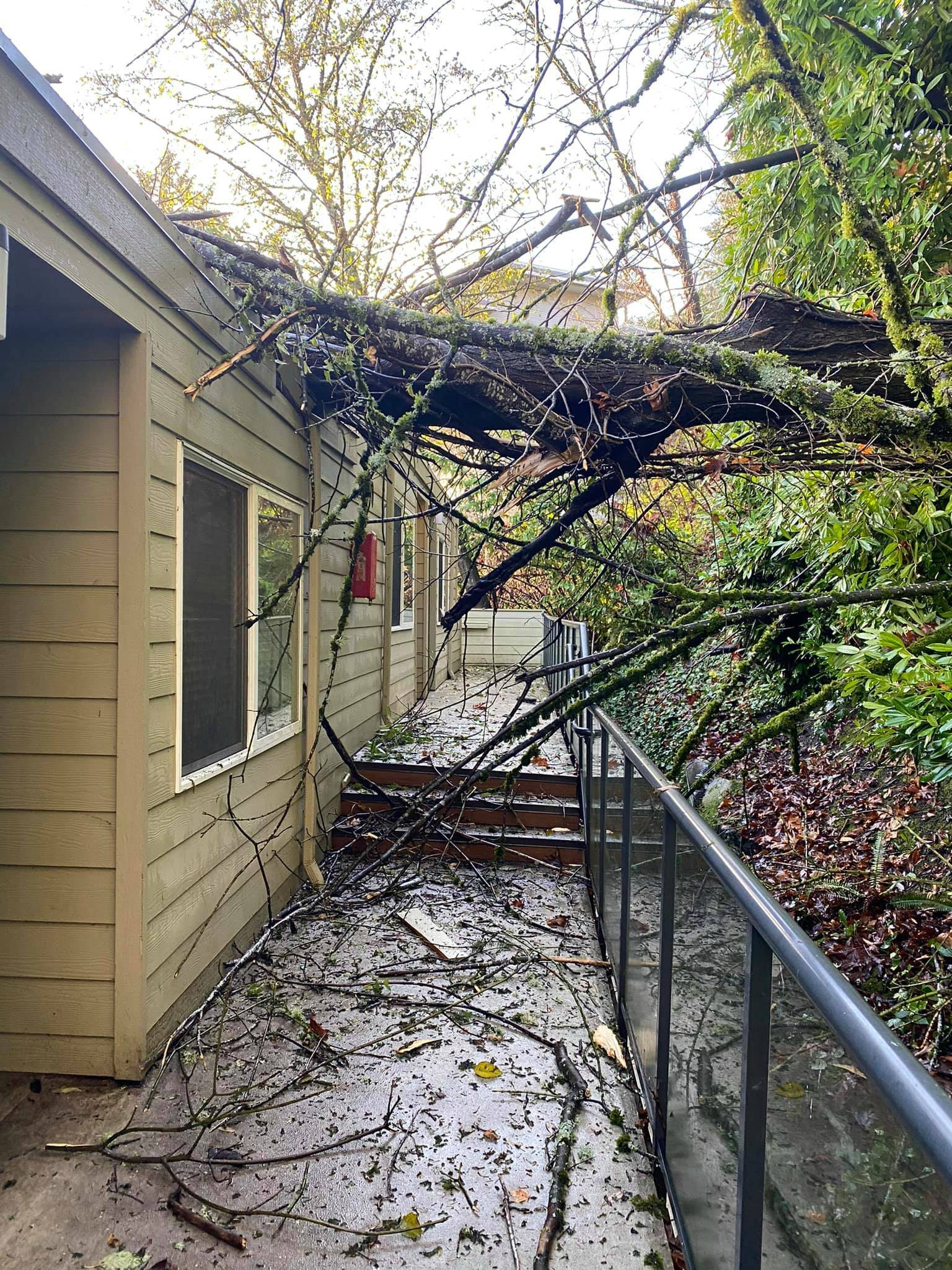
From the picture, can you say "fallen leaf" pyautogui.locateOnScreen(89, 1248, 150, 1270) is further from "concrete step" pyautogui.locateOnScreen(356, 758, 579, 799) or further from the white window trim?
"concrete step" pyautogui.locateOnScreen(356, 758, 579, 799)

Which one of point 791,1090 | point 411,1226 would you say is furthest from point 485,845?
point 791,1090

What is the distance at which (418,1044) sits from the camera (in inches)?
114

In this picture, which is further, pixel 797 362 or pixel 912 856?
pixel 912 856

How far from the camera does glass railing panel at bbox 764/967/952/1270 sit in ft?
2.43

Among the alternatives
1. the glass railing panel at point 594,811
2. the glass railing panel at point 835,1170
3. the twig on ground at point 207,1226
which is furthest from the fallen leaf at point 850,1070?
the glass railing panel at point 594,811

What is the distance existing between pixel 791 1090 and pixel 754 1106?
136 millimetres

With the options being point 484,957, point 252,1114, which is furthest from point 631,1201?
point 484,957

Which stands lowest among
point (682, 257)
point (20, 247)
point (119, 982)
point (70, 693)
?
point (119, 982)

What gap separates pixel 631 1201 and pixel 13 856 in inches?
90.4

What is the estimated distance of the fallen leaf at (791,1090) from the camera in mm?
1067

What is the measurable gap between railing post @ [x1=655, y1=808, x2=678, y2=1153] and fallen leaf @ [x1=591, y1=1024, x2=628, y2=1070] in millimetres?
685

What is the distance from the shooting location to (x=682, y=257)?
8.07 metres

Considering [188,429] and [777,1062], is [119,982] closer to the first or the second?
[188,429]

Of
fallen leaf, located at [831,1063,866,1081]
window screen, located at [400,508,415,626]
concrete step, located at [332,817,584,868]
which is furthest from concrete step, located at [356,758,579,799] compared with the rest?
fallen leaf, located at [831,1063,866,1081]
